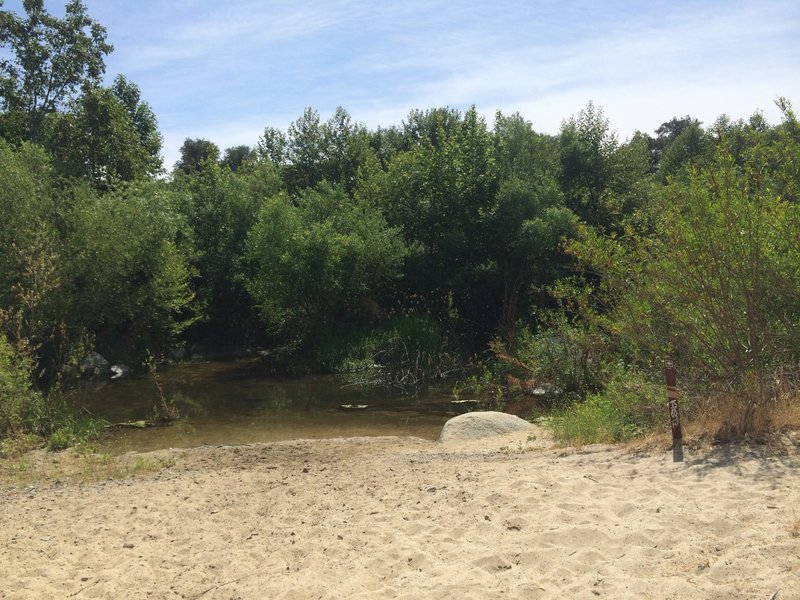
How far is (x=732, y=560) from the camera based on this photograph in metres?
4.82

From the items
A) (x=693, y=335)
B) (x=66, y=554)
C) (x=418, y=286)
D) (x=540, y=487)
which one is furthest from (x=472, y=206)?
(x=66, y=554)

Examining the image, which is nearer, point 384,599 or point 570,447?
point 384,599

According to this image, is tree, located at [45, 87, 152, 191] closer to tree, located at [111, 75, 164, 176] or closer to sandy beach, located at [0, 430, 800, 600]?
tree, located at [111, 75, 164, 176]

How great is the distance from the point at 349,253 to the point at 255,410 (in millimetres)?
7885

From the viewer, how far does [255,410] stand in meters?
16.3

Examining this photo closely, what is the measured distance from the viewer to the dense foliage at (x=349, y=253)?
11.5 metres

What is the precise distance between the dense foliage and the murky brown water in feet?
5.06

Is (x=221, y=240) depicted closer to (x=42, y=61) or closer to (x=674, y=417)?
(x=42, y=61)

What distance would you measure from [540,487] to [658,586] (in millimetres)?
2325

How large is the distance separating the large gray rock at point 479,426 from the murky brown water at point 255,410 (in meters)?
1.12

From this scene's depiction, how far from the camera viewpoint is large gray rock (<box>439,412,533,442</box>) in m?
12.3

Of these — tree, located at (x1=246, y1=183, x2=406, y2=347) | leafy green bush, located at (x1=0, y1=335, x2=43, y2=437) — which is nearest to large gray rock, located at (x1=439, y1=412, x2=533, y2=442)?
leafy green bush, located at (x1=0, y1=335, x2=43, y2=437)

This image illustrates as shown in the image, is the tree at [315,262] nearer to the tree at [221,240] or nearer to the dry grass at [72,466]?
the tree at [221,240]

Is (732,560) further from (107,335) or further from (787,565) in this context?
(107,335)
